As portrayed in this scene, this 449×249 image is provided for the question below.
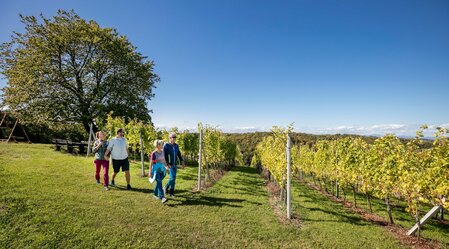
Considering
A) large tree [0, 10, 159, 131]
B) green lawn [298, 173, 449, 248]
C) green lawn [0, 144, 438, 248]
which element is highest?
large tree [0, 10, 159, 131]

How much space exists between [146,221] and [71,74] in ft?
60.1

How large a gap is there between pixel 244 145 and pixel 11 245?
4761cm

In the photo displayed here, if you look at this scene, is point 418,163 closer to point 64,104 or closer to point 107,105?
point 107,105

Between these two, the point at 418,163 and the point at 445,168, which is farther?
the point at 418,163

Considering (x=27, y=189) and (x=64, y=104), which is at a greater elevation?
(x=64, y=104)

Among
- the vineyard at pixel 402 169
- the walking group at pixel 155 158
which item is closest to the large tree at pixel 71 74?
the walking group at pixel 155 158

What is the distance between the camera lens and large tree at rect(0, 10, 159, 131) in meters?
16.1

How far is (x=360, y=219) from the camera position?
275 inches

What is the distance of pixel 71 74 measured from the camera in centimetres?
1775

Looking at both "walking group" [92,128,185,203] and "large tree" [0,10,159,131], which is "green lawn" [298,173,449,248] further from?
"large tree" [0,10,159,131]

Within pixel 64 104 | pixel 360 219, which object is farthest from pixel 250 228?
pixel 64 104

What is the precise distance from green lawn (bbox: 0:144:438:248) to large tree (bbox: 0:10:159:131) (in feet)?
39.6

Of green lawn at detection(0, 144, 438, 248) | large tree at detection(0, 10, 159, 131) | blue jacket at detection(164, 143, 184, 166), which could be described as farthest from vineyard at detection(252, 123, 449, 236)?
large tree at detection(0, 10, 159, 131)

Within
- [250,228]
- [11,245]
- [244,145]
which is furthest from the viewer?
[244,145]
